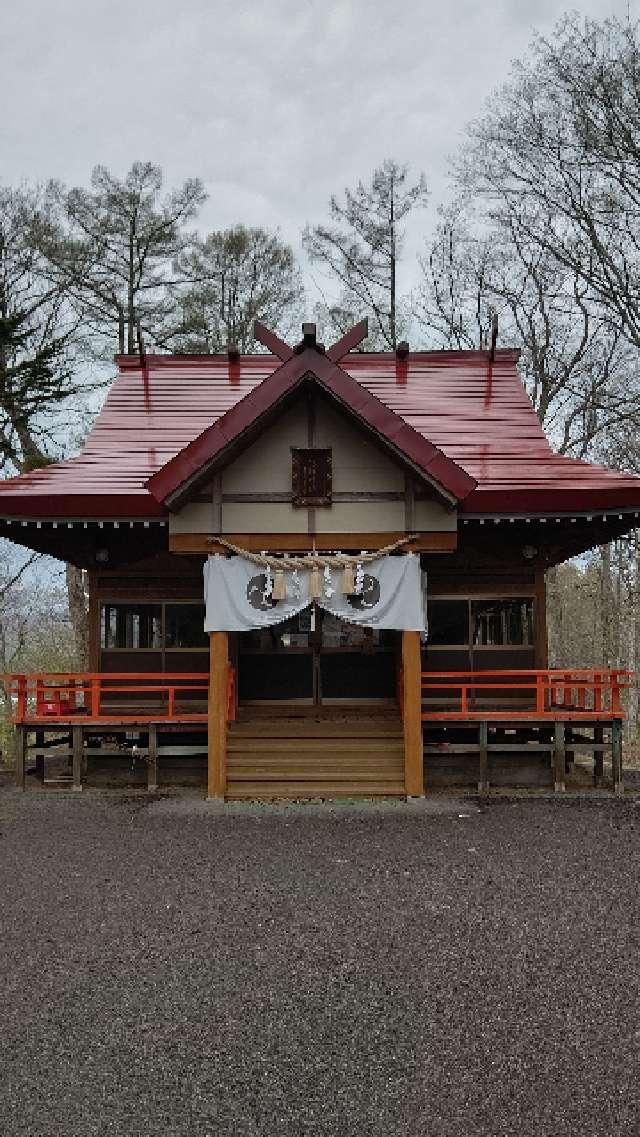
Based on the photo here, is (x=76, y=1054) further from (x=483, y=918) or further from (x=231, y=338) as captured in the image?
(x=231, y=338)

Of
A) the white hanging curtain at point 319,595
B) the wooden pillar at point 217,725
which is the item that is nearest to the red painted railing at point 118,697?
the wooden pillar at point 217,725

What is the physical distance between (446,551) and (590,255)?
387 inches

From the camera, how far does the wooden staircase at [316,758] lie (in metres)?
10.3

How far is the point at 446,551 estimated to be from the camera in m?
10.3

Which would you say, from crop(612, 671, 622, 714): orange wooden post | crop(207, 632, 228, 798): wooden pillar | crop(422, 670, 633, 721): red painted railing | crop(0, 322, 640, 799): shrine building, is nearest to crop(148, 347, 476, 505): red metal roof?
crop(0, 322, 640, 799): shrine building

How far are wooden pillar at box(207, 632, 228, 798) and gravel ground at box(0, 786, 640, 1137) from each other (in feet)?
5.14

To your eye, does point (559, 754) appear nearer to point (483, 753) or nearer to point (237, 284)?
point (483, 753)

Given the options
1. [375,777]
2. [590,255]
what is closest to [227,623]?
[375,777]

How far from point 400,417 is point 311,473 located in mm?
1343

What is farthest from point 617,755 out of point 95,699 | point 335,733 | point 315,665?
point 95,699

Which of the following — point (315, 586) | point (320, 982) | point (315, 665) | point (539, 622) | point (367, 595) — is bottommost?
point (320, 982)

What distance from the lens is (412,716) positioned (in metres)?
10.2

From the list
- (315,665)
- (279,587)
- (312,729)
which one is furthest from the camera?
(315,665)

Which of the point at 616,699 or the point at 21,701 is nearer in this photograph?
the point at 616,699
